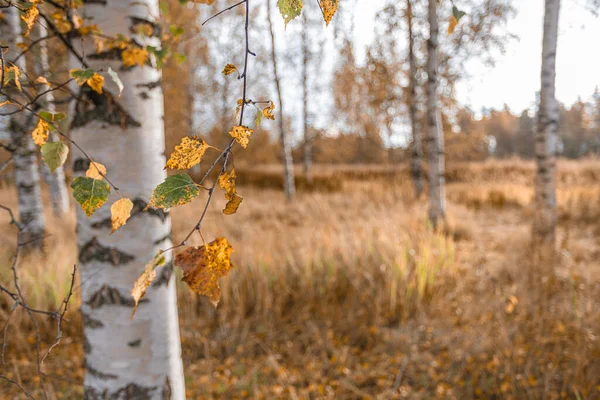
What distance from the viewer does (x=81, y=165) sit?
0.96 m

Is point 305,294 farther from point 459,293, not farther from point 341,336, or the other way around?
point 459,293

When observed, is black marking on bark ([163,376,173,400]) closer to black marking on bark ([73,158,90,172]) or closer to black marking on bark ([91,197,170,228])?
black marking on bark ([91,197,170,228])

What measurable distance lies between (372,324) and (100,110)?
2.16m

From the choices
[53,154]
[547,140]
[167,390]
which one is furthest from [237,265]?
[547,140]

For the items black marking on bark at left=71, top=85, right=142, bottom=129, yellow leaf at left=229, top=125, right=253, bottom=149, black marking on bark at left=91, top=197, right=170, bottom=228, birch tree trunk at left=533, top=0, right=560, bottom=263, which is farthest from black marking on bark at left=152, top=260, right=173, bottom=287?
birch tree trunk at left=533, top=0, right=560, bottom=263

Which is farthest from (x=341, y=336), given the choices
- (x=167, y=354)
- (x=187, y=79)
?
(x=187, y=79)

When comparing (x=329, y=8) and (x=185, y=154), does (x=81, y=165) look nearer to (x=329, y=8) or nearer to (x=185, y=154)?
(x=185, y=154)

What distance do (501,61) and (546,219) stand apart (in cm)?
249

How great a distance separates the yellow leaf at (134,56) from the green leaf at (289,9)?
0.62 m

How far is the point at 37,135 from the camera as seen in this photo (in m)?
0.66

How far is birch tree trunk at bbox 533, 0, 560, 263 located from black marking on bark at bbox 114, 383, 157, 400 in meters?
3.28

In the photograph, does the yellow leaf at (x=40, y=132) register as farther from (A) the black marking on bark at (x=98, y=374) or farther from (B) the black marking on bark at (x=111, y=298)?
(A) the black marking on bark at (x=98, y=374)

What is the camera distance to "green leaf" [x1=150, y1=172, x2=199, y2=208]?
0.47 meters

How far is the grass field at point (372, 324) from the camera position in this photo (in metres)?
1.92
